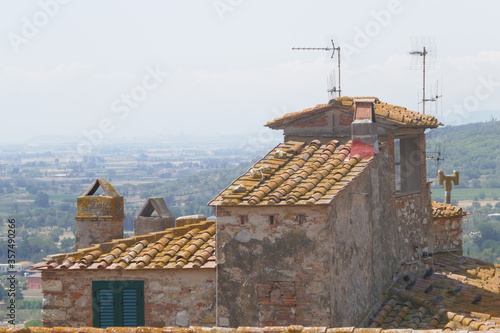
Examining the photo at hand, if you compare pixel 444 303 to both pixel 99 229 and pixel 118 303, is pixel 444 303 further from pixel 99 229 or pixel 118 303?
pixel 99 229

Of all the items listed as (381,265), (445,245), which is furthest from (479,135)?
(381,265)

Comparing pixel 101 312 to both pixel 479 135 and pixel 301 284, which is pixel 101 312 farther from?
pixel 479 135

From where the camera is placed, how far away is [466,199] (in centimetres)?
12062

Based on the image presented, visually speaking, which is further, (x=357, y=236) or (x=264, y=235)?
(x=357, y=236)

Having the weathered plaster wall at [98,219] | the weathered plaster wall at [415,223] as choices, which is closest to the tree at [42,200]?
the weathered plaster wall at [98,219]

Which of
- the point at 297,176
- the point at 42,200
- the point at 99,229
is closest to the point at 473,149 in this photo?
the point at 42,200

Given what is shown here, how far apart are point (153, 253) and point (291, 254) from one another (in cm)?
275

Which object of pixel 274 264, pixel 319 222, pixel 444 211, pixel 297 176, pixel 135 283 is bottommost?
pixel 135 283

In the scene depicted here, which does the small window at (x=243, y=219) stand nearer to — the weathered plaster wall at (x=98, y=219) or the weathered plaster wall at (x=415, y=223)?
the weathered plaster wall at (x=98, y=219)

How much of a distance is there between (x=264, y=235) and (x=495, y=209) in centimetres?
10396

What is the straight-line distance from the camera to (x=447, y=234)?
23812 millimetres

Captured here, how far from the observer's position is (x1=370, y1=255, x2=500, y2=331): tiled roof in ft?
49.9

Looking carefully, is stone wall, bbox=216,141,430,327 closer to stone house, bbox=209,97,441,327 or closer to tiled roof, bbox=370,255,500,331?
stone house, bbox=209,97,441,327

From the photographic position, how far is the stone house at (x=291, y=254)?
14109mm
